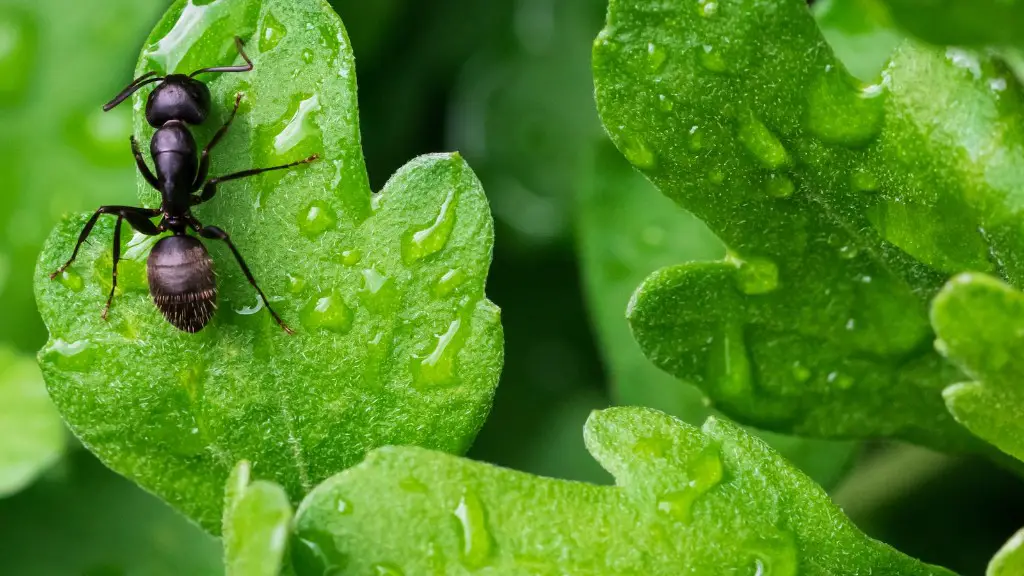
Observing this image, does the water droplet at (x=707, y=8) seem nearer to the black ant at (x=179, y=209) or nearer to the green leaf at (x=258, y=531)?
the black ant at (x=179, y=209)

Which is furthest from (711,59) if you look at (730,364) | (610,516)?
(610,516)

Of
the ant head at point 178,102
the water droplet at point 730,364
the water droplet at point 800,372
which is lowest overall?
the water droplet at point 800,372

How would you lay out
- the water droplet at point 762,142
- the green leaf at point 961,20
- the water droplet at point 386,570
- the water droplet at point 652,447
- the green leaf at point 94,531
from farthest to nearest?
the green leaf at point 94,531
the water droplet at point 762,142
the water droplet at point 652,447
the water droplet at point 386,570
the green leaf at point 961,20

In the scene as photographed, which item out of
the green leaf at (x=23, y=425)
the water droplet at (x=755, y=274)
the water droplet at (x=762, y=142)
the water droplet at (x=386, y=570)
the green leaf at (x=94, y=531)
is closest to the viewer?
the water droplet at (x=386, y=570)

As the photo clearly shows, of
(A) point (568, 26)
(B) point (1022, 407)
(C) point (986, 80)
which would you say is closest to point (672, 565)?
(B) point (1022, 407)

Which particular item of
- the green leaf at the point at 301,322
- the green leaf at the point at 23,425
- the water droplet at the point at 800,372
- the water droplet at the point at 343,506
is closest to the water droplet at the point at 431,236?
the green leaf at the point at 301,322
